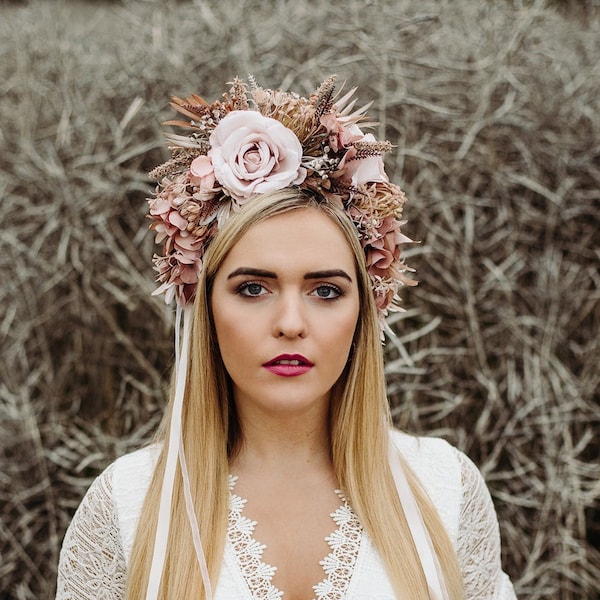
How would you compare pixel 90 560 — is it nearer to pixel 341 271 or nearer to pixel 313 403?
pixel 313 403

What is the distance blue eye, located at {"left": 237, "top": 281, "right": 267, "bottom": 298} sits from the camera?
151cm

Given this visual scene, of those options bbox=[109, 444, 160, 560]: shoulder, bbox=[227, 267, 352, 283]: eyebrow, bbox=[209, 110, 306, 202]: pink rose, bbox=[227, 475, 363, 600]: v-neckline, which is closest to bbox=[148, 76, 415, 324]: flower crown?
bbox=[209, 110, 306, 202]: pink rose

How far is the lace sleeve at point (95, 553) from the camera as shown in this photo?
Result: 1.63 m

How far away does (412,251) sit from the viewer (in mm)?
2490

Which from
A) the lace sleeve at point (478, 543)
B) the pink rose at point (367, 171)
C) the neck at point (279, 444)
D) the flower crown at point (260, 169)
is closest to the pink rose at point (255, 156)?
the flower crown at point (260, 169)

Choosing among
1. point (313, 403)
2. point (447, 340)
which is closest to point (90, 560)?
point (313, 403)

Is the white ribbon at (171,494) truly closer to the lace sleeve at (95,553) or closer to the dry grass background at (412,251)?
the lace sleeve at (95,553)

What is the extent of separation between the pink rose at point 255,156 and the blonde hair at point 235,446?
0.03 meters

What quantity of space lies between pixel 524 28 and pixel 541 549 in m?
1.81

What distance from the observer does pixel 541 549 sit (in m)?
2.50

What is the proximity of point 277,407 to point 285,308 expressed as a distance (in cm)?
21

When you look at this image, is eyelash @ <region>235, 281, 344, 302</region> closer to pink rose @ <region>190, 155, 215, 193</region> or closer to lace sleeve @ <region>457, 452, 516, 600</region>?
pink rose @ <region>190, 155, 215, 193</region>

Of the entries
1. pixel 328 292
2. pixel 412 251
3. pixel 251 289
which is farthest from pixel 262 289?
pixel 412 251

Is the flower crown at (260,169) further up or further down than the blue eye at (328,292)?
further up
